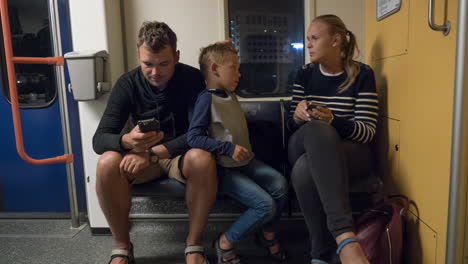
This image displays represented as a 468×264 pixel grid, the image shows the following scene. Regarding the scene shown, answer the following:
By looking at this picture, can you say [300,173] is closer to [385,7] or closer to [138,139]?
[138,139]

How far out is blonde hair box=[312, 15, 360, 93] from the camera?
182cm

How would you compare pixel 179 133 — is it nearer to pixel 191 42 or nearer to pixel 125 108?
pixel 125 108

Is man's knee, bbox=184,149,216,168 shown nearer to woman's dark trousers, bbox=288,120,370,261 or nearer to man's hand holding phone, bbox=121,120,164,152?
man's hand holding phone, bbox=121,120,164,152

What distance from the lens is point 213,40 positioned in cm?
245

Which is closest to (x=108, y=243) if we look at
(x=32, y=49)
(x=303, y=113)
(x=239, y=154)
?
(x=239, y=154)

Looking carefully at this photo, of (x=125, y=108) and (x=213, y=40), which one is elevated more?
(x=213, y=40)

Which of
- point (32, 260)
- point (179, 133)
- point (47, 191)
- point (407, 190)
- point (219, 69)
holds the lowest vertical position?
point (32, 260)

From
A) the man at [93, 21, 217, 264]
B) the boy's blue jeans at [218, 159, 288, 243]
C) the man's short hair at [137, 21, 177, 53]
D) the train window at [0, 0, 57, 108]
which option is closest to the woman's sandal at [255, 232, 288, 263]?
the boy's blue jeans at [218, 159, 288, 243]

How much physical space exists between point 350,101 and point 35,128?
7.21 ft

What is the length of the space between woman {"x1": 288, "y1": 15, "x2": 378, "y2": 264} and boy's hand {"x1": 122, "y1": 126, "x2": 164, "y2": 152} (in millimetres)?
655

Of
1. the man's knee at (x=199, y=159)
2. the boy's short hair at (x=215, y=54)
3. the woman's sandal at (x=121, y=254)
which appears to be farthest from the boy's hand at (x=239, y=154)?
the woman's sandal at (x=121, y=254)

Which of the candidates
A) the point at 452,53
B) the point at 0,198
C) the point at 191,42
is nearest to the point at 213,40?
the point at 191,42

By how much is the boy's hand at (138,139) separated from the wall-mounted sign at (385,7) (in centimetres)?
128

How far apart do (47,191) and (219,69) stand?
1777mm
